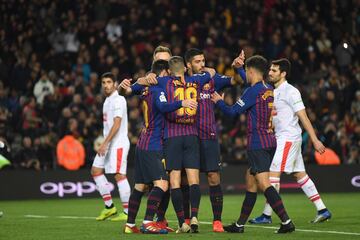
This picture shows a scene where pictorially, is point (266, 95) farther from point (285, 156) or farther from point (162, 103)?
point (285, 156)

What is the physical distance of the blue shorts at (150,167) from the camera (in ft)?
43.0

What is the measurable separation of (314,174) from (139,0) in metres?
9.17

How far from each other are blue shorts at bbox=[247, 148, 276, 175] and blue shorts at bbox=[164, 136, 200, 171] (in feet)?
2.45

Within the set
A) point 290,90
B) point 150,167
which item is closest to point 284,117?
point 290,90

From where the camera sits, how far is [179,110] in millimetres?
12977

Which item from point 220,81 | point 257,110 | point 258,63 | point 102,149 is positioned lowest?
point 102,149

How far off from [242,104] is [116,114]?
12.4ft

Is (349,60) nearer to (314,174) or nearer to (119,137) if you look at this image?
(314,174)

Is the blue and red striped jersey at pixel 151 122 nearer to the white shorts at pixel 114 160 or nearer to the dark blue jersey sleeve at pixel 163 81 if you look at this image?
the dark blue jersey sleeve at pixel 163 81

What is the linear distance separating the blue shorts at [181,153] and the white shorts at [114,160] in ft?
11.0

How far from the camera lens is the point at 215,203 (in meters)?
13.2

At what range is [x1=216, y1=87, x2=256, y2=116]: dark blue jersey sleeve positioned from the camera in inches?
508

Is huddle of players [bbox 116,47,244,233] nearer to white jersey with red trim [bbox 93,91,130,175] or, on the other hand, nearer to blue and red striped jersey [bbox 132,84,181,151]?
blue and red striped jersey [bbox 132,84,181,151]

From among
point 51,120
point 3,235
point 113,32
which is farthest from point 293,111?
point 113,32
